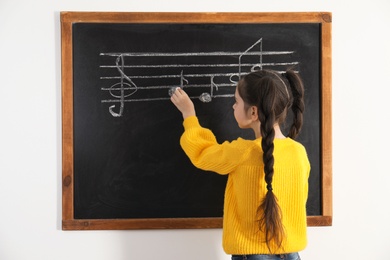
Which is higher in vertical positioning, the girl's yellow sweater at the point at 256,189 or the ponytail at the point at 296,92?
the ponytail at the point at 296,92

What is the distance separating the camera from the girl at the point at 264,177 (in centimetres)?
142

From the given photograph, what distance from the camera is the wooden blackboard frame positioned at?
1775 millimetres

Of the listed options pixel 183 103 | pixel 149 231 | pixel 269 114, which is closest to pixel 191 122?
pixel 183 103

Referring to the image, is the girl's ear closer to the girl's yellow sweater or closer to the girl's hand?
the girl's yellow sweater

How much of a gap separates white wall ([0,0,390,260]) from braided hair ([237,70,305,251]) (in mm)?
452

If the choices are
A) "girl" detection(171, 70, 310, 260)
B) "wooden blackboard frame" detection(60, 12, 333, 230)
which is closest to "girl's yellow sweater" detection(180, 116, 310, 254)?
"girl" detection(171, 70, 310, 260)

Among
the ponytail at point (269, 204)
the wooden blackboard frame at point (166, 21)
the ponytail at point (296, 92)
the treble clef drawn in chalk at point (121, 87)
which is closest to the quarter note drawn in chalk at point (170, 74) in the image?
the treble clef drawn in chalk at point (121, 87)

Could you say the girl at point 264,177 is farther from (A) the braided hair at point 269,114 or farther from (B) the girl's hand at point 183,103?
(B) the girl's hand at point 183,103

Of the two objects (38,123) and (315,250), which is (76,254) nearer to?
(38,123)

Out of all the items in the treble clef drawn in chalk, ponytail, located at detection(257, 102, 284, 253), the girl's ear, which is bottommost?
ponytail, located at detection(257, 102, 284, 253)

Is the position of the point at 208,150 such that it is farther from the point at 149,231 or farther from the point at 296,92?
the point at 149,231

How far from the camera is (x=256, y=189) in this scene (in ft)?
4.78

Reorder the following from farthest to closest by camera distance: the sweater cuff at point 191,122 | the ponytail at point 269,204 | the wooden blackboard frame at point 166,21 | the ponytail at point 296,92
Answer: the wooden blackboard frame at point 166,21 → the sweater cuff at point 191,122 → the ponytail at point 296,92 → the ponytail at point 269,204
